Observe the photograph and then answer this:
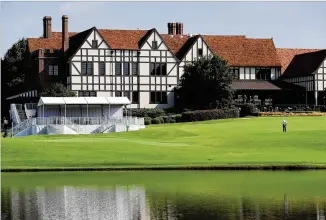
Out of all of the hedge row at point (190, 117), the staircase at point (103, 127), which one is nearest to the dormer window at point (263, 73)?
the hedge row at point (190, 117)

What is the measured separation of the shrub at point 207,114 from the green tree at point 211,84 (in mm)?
2720

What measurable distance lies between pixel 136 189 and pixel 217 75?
178ft

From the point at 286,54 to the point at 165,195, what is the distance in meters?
76.3

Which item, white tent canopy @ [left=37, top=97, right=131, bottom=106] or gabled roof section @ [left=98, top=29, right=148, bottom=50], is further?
gabled roof section @ [left=98, top=29, right=148, bottom=50]

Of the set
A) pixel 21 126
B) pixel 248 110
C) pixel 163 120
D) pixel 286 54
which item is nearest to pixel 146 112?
pixel 163 120

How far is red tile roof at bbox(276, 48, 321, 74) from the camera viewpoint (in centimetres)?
10793

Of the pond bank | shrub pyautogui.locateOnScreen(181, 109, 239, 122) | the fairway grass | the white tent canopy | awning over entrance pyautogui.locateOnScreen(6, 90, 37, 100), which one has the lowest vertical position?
the pond bank

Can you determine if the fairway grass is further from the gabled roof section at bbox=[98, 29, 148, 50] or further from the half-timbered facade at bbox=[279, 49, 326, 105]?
the half-timbered facade at bbox=[279, 49, 326, 105]

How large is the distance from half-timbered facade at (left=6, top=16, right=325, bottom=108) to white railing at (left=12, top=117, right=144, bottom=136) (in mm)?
17382

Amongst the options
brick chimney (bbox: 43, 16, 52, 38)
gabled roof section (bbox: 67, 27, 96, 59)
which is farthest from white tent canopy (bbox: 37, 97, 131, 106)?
brick chimney (bbox: 43, 16, 52, 38)

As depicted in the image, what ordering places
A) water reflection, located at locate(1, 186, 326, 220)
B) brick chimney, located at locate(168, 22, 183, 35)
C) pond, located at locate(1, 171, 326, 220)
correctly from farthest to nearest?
brick chimney, located at locate(168, 22, 183, 35) → pond, located at locate(1, 171, 326, 220) → water reflection, located at locate(1, 186, 326, 220)

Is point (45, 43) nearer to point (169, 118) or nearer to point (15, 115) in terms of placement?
point (15, 115)

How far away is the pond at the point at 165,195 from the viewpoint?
103 feet

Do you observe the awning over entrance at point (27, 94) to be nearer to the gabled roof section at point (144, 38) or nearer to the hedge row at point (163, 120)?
the gabled roof section at point (144, 38)
